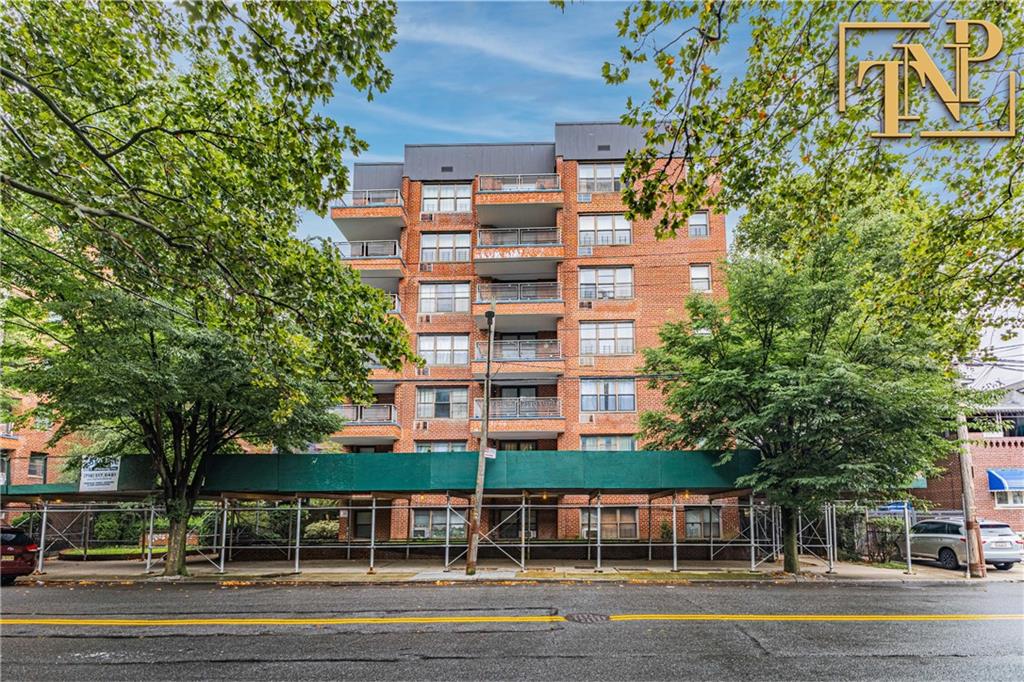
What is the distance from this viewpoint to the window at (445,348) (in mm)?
33375

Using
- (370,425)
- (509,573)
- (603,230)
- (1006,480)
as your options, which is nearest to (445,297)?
(370,425)

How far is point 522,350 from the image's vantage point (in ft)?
107

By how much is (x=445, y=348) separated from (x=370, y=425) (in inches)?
203

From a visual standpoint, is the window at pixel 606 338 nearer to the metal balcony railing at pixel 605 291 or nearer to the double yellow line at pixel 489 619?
the metal balcony railing at pixel 605 291

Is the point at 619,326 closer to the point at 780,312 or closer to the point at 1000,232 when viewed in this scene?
the point at 780,312

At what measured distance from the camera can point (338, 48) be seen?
748 cm

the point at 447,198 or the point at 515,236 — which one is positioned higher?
the point at 447,198

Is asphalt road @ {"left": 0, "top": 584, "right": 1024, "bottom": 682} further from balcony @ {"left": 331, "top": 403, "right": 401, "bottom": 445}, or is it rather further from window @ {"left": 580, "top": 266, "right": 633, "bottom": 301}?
window @ {"left": 580, "top": 266, "right": 633, "bottom": 301}

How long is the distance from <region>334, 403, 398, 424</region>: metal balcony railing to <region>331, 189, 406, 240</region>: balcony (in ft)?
30.3

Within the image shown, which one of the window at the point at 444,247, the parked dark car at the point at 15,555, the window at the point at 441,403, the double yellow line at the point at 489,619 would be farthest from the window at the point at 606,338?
the parked dark car at the point at 15,555

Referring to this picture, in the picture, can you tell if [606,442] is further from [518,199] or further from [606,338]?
[518,199]

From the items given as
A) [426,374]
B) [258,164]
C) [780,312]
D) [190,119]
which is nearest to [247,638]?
[258,164]

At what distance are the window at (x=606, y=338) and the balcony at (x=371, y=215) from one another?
10844 mm

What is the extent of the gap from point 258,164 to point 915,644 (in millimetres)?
10794
